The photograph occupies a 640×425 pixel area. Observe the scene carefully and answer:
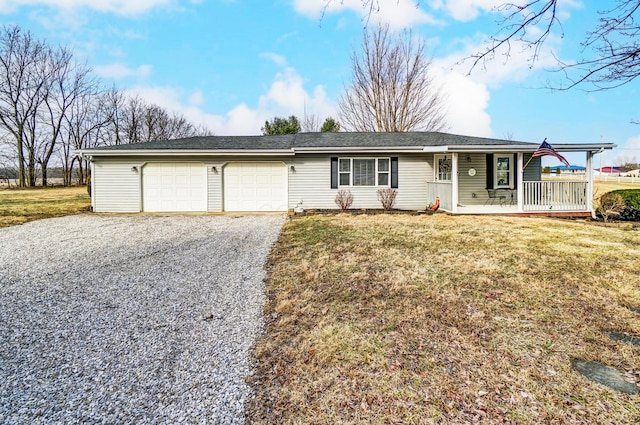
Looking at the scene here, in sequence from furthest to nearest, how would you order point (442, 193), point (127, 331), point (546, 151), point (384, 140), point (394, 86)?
point (394, 86) < point (384, 140) < point (442, 193) < point (546, 151) < point (127, 331)

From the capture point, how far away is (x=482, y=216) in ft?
36.4

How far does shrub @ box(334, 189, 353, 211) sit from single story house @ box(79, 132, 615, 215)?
0.17 m

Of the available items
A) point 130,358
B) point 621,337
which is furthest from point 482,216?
point 130,358

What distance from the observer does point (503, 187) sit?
41.3 ft

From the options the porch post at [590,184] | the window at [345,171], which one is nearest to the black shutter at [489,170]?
the porch post at [590,184]

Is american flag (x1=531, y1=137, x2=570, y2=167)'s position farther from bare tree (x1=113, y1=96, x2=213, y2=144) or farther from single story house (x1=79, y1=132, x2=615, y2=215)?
bare tree (x1=113, y1=96, x2=213, y2=144)

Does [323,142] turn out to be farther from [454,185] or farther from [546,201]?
[546,201]

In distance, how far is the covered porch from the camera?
11.2 metres

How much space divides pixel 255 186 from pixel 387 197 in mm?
4944

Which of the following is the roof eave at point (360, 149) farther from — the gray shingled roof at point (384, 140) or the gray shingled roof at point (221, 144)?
the gray shingled roof at point (221, 144)

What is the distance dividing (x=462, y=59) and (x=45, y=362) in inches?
178

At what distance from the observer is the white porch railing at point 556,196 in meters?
11.3

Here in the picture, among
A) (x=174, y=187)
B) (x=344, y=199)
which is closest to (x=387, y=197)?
(x=344, y=199)

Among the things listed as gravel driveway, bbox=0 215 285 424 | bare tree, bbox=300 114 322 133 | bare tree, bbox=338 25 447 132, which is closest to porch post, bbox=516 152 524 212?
gravel driveway, bbox=0 215 285 424
